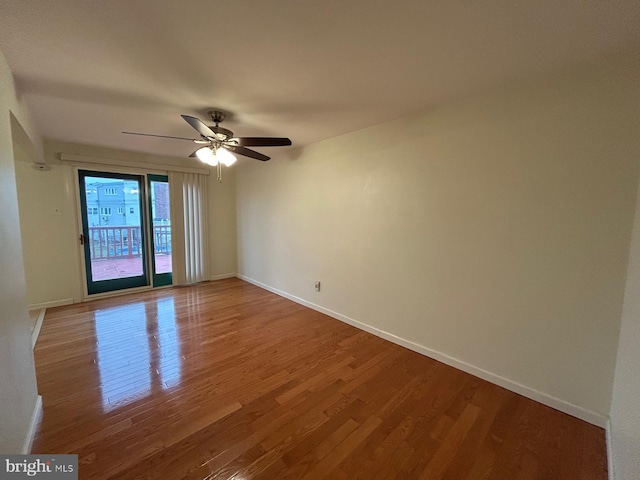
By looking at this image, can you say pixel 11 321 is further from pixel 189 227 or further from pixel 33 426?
pixel 189 227

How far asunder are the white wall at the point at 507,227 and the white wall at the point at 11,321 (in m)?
2.66

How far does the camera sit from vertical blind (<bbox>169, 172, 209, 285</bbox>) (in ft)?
14.9

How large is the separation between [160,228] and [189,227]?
1.53ft

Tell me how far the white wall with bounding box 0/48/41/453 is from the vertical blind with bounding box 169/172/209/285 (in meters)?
2.84

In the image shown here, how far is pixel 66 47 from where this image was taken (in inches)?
58.7

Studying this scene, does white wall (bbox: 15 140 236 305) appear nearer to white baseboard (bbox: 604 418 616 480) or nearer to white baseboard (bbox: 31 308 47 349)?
white baseboard (bbox: 31 308 47 349)

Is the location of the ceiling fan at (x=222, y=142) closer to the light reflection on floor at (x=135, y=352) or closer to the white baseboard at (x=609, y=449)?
the light reflection on floor at (x=135, y=352)

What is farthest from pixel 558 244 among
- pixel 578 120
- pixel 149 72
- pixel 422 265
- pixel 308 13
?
pixel 149 72

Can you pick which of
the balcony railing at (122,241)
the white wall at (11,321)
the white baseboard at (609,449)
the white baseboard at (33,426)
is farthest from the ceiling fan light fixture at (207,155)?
the white baseboard at (609,449)

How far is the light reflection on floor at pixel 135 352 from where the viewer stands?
197 cm

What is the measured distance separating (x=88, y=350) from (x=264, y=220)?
2.79 m

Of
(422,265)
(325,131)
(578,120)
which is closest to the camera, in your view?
(578,120)

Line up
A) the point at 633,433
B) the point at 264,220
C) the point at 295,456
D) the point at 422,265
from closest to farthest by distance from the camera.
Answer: the point at 633,433, the point at 295,456, the point at 422,265, the point at 264,220

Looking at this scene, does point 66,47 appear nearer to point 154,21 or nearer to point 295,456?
point 154,21
